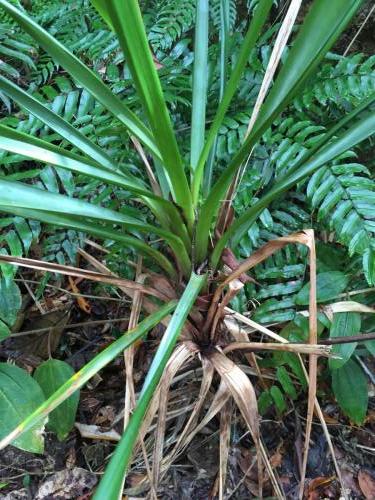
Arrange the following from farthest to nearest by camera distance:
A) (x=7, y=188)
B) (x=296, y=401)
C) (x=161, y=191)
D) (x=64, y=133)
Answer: (x=296, y=401) < (x=161, y=191) < (x=64, y=133) < (x=7, y=188)

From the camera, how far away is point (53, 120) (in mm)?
695

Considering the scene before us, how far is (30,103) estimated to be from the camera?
677 mm

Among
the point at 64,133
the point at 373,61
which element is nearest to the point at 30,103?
the point at 64,133

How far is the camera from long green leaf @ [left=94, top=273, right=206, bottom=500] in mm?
461

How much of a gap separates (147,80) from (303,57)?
0.58ft

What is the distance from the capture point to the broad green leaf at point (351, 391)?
95cm

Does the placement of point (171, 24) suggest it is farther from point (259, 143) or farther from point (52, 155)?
point (52, 155)

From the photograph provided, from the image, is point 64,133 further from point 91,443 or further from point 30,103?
point 91,443

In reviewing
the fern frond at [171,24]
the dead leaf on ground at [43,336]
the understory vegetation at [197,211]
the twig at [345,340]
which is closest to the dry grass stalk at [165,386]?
the understory vegetation at [197,211]

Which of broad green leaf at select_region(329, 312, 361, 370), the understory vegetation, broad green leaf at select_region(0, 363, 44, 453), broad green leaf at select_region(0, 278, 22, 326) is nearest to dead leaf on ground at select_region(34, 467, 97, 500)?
the understory vegetation

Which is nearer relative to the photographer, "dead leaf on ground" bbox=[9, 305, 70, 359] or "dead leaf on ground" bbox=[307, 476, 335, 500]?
"dead leaf on ground" bbox=[307, 476, 335, 500]

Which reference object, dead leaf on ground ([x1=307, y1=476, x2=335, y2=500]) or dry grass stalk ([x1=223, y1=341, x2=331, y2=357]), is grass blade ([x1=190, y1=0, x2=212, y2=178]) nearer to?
dry grass stalk ([x1=223, y1=341, x2=331, y2=357])

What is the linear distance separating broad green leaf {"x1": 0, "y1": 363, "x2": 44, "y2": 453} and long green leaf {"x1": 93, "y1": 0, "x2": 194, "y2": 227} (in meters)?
0.46

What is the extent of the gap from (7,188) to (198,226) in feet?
0.87
